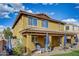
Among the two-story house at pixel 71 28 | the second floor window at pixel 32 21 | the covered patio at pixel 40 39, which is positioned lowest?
the covered patio at pixel 40 39

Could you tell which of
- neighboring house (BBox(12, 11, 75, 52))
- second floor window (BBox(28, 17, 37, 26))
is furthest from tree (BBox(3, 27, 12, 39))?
second floor window (BBox(28, 17, 37, 26))

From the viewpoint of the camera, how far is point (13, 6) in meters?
2.24

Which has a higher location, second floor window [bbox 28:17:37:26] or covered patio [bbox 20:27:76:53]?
second floor window [bbox 28:17:37:26]

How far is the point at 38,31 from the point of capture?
2.24 meters

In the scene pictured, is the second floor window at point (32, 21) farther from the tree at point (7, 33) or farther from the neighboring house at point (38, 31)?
the tree at point (7, 33)

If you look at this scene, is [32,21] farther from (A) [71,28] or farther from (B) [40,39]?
(A) [71,28]

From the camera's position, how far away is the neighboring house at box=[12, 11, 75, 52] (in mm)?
2223

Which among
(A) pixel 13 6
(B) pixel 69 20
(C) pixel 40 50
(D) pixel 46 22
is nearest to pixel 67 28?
(B) pixel 69 20

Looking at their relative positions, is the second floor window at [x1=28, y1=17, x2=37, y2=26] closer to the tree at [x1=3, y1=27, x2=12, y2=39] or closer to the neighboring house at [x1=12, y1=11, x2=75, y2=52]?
the neighboring house at [x1=12, y1=11, x2=75, y2=52]

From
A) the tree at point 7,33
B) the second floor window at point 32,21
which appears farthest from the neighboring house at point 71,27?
the tree at point 7,33

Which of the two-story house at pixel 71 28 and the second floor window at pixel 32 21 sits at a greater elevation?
the second floor window at pixel 32 21

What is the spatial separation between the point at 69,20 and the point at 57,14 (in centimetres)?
16

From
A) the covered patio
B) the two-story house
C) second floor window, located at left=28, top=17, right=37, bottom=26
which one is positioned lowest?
the covered patio

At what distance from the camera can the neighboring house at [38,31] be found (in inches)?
87.5
